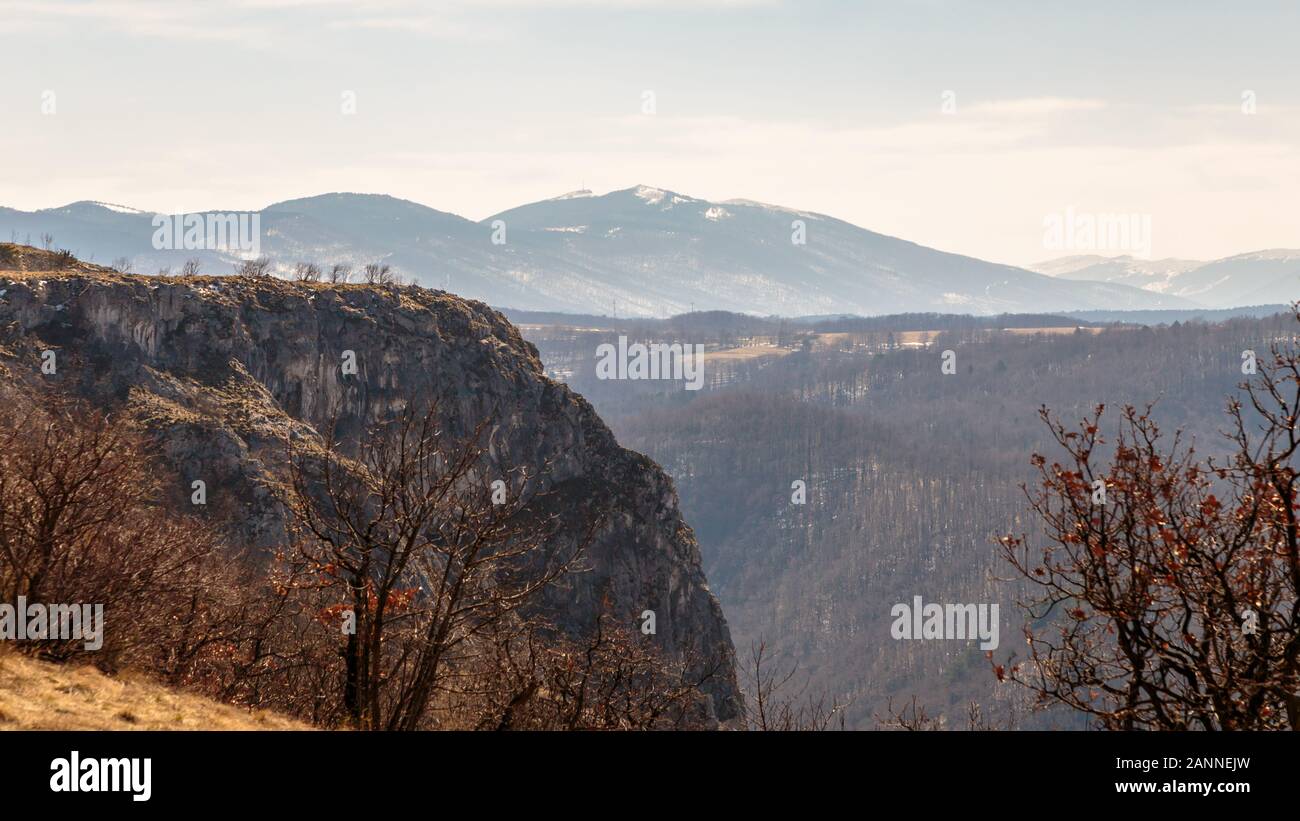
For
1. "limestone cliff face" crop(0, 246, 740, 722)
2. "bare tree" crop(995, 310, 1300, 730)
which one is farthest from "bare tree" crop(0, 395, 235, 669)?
"limestone cliff face" crop(0, 246, 740, 722)

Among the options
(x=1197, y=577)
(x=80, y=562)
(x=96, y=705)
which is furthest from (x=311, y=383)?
(x=1197, y=577)

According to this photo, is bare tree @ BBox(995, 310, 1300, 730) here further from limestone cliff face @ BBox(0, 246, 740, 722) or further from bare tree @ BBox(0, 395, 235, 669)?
limestone cliff face @ BBox(0, 246, 740, 722)

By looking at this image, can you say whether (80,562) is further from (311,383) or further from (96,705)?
(311,383)

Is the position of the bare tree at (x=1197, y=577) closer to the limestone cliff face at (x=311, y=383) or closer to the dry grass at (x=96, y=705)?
the dry grass at (x=96, y=705)
